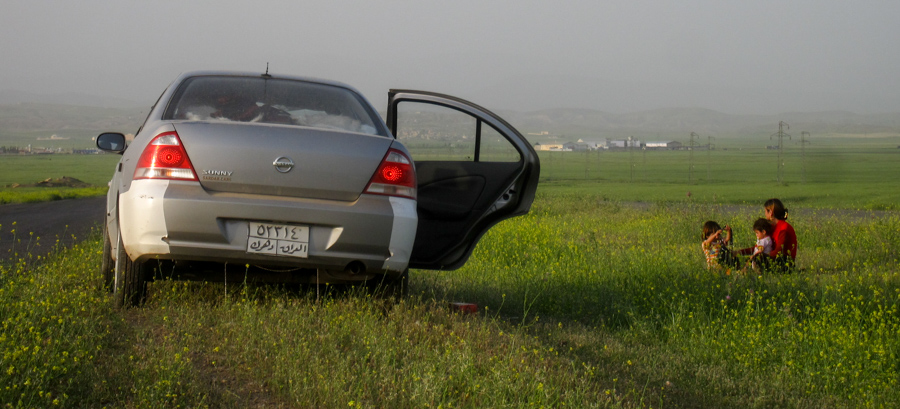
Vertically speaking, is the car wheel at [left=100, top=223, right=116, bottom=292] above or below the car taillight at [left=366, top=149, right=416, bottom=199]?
below

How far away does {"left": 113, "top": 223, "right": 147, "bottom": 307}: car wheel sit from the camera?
4.76 metres

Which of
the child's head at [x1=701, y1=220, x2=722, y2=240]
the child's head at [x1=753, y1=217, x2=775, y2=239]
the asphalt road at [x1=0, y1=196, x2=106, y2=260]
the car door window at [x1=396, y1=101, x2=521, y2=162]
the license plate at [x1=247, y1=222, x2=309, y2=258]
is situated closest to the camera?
the license plate at [x1=247, y1=222, x2=309, y2=258]

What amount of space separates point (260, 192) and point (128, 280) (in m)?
1.13

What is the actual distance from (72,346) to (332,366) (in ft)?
4.06

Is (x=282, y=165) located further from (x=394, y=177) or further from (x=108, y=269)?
(x=108, y=269)

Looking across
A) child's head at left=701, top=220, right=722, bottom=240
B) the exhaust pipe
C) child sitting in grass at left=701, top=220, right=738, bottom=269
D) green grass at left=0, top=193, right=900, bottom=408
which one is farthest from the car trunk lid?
child's head at left=701, top=220, right=722, bottom=240

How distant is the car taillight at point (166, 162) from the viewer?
4293 mm

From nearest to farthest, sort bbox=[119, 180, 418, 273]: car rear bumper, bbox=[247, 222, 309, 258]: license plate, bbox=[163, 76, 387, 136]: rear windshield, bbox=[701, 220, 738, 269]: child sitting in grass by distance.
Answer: bbox=[119, 180, 418, 273]: car rear bumper
bbox=[247, 222, 309, 258]: license plate
bbox=[163, 76, 387, 136]: rear windshield
bbox=[701, 220, 738, 269]: child sitting in grass

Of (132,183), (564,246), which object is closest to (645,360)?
(132,183)

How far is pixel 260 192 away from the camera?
436 centimetres

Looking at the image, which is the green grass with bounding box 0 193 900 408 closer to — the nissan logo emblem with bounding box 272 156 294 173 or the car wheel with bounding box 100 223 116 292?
the car wheel with bounding box 100 223 116 292

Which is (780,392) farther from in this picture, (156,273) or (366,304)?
(156,273)

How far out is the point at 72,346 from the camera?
3748 mm

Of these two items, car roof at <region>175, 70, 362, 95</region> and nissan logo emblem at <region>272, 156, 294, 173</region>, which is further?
car roof at <region>175, 70, 362, 95</region>
